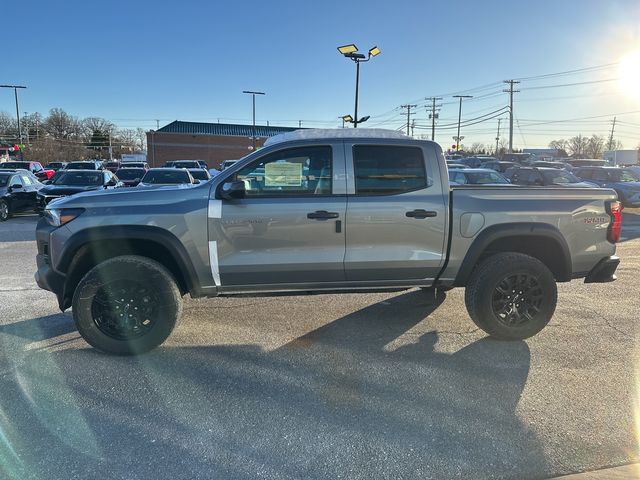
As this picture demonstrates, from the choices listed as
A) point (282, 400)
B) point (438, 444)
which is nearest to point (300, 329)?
point (282, 400)

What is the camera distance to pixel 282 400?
330 cm

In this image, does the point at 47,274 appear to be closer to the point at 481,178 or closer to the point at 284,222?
the point at 284,222

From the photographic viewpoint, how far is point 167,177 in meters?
14.1

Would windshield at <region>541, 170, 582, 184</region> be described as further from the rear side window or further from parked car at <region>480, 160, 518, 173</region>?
the rear side window

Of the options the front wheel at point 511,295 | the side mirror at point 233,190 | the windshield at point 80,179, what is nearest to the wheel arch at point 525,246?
the front wheel at point 511,295

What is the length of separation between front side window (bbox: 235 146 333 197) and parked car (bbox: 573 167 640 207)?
1700cm

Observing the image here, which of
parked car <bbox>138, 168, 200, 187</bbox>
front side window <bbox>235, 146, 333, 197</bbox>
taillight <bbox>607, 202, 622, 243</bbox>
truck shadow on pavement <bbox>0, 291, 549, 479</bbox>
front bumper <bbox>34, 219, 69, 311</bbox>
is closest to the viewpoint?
truck shadow on pavement <bbox>0, 291, 549, 479</bbox>

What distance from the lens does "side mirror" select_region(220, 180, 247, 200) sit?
154 inches

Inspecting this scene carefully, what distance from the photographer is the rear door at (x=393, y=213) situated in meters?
4.14

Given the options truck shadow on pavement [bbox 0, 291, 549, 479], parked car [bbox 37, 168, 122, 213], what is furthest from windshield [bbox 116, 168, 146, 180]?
truck shadow on pavement [bbox 0, 291, 549, 479]

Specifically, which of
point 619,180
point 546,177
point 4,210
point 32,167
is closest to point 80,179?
point 4,210

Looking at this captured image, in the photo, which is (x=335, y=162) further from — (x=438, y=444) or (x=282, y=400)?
(x=438, y=444)

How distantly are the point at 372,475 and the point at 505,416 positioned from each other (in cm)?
118

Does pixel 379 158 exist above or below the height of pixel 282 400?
above
